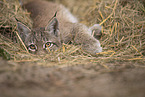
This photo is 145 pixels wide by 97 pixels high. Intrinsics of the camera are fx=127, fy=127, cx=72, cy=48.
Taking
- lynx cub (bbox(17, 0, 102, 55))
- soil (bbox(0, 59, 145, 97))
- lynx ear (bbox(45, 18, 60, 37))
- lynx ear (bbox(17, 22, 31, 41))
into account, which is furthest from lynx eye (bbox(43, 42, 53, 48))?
soil (bbox(0, 59, 145, 97))

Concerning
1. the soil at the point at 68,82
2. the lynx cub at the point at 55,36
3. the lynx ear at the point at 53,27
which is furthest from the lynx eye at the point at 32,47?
the soil at the point at 68,82

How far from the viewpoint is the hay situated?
7.59 ft

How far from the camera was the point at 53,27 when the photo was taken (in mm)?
2791

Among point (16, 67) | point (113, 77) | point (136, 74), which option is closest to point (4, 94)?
point (16, 67)

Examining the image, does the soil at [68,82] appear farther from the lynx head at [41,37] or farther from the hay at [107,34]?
the lynx head at [41,37]

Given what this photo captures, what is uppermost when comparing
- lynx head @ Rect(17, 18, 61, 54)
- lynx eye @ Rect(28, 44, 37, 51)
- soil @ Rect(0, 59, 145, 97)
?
lynx head @ Rect(17, 18, 61, 54)

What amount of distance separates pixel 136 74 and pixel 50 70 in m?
1.08

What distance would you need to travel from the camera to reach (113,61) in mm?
2193

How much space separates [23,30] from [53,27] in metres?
0.66

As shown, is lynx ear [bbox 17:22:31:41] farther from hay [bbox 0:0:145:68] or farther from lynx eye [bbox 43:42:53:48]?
lynx eye [bbox 43:42:53:48]

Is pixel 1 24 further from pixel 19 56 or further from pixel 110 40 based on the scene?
pixel 110 40

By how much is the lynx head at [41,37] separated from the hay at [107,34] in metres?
0.21

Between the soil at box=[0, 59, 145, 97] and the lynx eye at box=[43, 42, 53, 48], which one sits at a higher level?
the lynx eye at box=[43, 42, 53, 48]

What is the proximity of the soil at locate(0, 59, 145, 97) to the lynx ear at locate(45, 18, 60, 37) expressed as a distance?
48.8 inches
